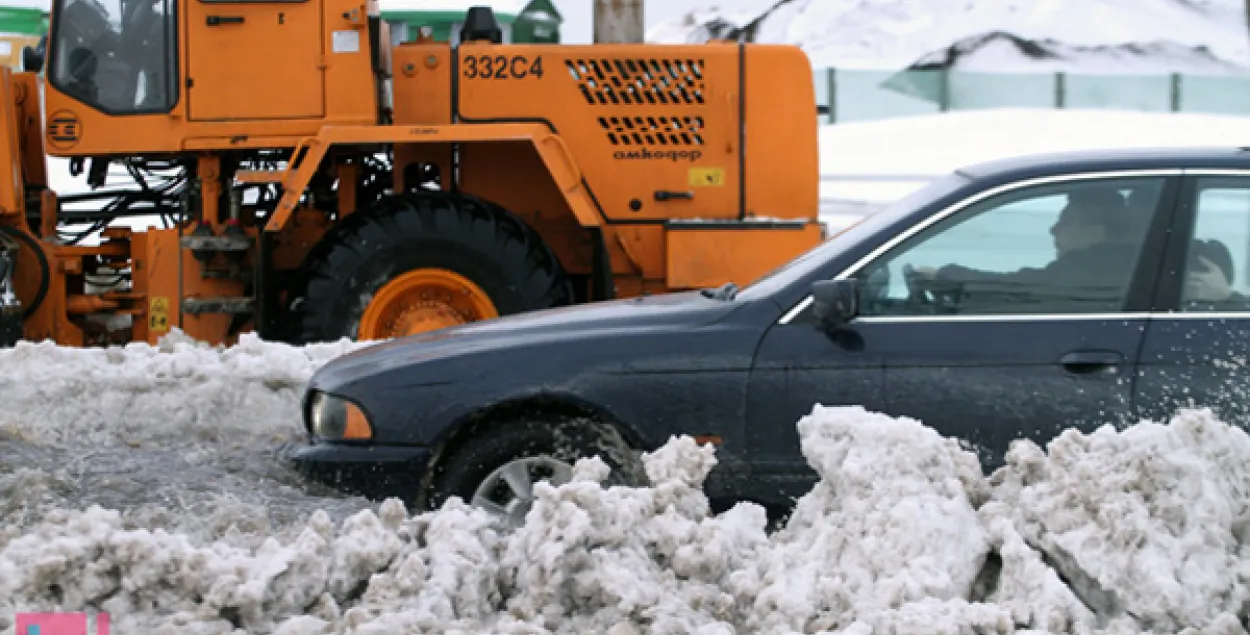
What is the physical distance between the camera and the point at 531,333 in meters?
6.03

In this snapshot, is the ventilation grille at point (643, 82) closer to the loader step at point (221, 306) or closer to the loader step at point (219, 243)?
the loader step at point (219, 243)

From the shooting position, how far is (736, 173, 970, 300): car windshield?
19.6 ft

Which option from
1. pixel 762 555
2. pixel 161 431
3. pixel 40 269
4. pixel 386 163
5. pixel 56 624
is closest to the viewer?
pixel 56 624

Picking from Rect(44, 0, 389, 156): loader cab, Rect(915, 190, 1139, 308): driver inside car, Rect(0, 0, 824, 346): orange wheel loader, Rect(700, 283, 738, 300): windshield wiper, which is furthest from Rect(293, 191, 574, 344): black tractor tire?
Rect(915, 190, 1139, 308): driver inside car

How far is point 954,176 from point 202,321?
203 inches

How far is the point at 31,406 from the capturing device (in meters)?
7.93

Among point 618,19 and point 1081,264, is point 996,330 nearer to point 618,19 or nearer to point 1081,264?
point 1081,264

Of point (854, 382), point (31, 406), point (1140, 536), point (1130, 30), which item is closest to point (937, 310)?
point (854, 382)

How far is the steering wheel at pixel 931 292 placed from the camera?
19.0 ft

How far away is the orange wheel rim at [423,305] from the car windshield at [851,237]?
343cm

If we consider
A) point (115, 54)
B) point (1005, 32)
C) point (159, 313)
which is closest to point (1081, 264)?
point (159, 313)

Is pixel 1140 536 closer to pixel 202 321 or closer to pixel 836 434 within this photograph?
pixel 836 434

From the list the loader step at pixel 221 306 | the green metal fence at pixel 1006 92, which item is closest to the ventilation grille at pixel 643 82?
the loader step at pixel 221 306

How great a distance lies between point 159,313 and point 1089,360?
6.03 m
